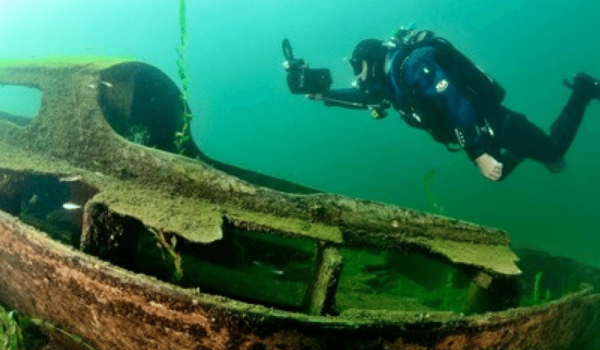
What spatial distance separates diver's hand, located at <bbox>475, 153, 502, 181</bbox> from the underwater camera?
2.41m

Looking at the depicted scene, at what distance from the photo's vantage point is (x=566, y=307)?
11.2ft

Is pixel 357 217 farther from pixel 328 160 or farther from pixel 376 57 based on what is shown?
pixel 328 160

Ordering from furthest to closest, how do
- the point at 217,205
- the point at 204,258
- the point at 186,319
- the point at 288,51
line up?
the point at 288,51 → the point at 204,258 → the point at 217,205 → the point at 186,319

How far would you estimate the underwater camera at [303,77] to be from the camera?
7.04m

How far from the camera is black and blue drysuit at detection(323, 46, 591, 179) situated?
621 cm

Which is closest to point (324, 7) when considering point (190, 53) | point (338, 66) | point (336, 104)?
point (338, 66)

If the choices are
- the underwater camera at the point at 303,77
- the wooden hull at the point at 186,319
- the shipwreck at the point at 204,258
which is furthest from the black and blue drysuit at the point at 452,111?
the wooden hull at the point at 186,319

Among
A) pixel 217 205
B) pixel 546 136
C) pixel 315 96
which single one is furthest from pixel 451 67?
pixel 217 205

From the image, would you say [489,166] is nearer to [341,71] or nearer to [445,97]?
[445,97]

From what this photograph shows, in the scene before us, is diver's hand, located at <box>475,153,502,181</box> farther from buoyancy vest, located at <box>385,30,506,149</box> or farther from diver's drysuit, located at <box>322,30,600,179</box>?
buoyancy vest, located at <box>385,30,506,149</box>

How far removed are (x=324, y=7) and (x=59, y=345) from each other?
150303 millimetres

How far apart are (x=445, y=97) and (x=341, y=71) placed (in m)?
145

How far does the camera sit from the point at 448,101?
6.18 meters

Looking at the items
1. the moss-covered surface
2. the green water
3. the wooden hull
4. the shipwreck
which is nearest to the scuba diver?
the shipwreck
